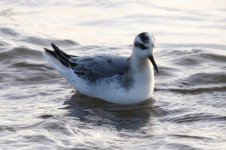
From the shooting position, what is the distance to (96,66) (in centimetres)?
1046

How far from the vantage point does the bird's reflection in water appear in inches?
372

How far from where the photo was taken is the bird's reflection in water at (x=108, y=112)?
9.44 meters

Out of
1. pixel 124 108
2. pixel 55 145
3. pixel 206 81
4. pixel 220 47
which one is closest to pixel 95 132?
pixel 55 145

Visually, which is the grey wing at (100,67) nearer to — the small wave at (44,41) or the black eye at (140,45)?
the black eye at (140,45)

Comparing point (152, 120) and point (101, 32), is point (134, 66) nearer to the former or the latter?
point (152, 120)

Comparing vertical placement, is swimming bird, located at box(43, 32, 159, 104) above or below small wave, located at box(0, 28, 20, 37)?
below

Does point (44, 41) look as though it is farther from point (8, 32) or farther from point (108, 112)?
point (108, 112)

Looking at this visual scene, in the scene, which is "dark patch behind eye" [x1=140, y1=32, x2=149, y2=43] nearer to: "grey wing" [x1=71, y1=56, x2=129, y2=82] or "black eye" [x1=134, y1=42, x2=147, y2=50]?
"black eye" [x1=134, y1=42, x2=147, y2=50]

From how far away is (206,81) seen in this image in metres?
11.1

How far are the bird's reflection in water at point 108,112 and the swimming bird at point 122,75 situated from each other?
0.30 ft

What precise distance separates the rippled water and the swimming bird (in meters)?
0.18

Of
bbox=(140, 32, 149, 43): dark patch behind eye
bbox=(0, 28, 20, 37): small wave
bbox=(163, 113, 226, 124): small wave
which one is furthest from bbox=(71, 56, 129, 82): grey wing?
bbox=(0, 28, 20, 37): small wave

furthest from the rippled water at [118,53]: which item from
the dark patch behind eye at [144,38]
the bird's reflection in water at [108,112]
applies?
the dark patch behind eye at [144,38]

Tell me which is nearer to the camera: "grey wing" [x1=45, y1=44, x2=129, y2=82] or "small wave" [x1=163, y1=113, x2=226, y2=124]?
"small wave" [x1=163, y1=113, x2=226, y2=124]
